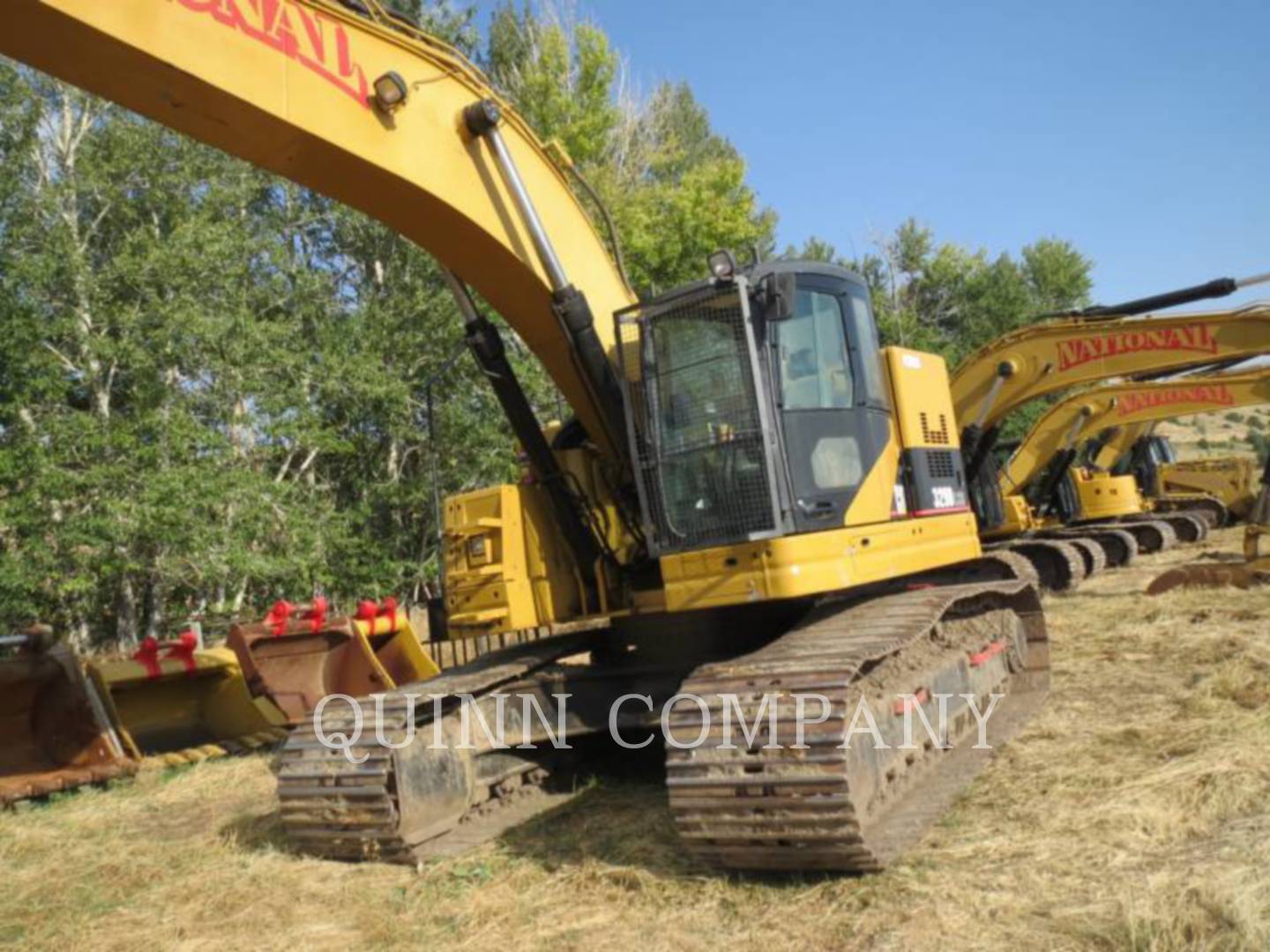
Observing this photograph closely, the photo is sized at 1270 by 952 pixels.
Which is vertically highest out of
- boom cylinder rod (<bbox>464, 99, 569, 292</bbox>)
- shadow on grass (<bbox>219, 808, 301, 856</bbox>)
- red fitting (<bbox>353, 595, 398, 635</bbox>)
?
boom cylinder rod (<bbox>464, 99, 569, 292</bbox>)

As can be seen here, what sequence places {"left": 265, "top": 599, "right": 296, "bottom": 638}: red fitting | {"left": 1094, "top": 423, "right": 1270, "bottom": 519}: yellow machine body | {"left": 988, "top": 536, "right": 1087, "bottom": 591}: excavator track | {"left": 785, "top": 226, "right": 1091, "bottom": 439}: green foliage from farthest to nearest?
1. {"left": 785, "top": 226, "right": 1091, "bottom": 439}: green foliage
2. {"left": 1094, "top": 423, "right": 1270, "bottom": 519}: yellow machine body
3. {"left": 988, "top": 536, "right": 1087, "bottom": 591}: excavator track
4. {"left": 265, "top": 599, "right": 296, "bottom": 638}: red fitting

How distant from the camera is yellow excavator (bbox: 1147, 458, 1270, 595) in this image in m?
9.65

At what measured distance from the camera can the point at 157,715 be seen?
7660 mm

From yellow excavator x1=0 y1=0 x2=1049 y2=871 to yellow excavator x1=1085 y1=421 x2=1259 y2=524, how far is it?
1364 centimetres

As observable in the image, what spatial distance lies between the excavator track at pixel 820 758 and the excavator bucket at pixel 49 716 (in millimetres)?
4281

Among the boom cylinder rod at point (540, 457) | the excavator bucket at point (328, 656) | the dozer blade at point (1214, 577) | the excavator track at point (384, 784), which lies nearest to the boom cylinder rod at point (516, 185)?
Answer: the boom cylinder rod at point (540, 457)

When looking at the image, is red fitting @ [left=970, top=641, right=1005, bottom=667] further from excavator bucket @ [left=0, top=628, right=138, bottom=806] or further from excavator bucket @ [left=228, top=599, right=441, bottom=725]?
excavator bucket @ [left=0, top=628, right=138, bottom=806]

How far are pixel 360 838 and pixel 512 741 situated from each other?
0.92 meters

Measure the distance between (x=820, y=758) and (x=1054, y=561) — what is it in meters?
9.18

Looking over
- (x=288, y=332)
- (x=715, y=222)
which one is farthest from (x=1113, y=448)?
(x=288, y=332)

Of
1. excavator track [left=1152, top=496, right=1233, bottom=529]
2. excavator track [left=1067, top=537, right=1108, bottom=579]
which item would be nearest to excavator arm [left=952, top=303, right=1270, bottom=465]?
excavator track [left=1067, top=537, right=1108, bottom=579]

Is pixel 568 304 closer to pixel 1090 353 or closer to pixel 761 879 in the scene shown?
pixel 761 879

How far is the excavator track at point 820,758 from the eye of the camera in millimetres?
3730

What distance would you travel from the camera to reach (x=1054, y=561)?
11.9 metres
